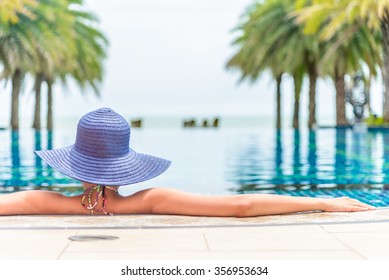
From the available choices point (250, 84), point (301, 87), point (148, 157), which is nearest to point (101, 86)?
point (250, 84)

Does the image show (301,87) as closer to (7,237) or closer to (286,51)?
(286,51)

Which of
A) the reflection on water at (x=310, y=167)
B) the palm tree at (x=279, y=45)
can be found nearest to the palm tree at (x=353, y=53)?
the palm tree at (x=279, y=45)

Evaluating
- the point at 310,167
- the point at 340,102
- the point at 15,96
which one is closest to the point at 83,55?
the point at 15,96

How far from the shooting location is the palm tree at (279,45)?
32.4m

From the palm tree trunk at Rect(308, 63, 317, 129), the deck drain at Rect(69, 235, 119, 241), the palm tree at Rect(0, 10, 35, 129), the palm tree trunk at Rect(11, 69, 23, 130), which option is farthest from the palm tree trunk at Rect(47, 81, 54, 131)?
the deck drain at Rect(69, 235, 119, 241)

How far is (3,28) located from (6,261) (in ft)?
90.6

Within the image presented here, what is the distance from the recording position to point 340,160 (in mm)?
14617

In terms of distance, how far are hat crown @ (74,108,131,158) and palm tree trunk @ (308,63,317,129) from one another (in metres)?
30.9

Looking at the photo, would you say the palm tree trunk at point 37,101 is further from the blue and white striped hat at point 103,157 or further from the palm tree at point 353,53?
the blue and white striped hat at point 103,157

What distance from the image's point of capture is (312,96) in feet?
119

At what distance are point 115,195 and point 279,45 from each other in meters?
28.9

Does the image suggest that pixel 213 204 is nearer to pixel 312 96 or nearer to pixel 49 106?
pixel 312 96

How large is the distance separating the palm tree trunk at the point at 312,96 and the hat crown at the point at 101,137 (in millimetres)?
30869

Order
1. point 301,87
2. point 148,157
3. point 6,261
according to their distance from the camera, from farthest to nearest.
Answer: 1. point 301,87
2. point 148,157
3. point 6,261
